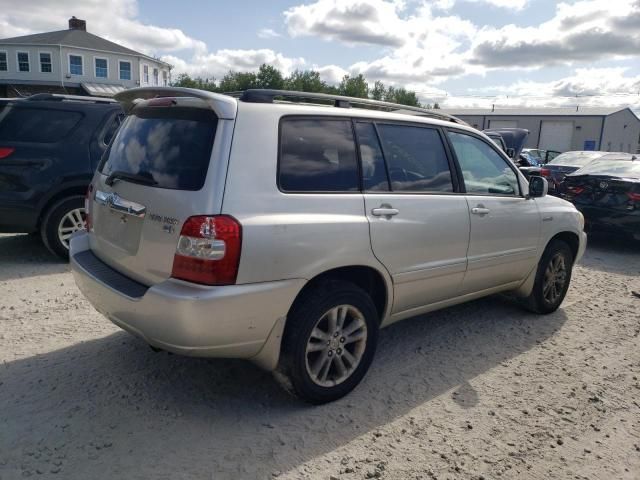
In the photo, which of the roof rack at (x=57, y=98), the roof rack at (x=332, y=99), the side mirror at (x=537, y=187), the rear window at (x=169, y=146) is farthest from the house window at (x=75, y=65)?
the side mirror at (x=537, y=187)

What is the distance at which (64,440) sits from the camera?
2895mm

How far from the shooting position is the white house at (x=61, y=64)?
42344 mm

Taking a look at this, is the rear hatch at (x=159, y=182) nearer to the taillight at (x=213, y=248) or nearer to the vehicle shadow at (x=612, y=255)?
the taillight at (x=213, y=248)

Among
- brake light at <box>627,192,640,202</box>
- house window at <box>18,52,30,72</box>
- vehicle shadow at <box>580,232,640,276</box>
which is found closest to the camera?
vehicle shadow at <box>580,232,640,276</box>

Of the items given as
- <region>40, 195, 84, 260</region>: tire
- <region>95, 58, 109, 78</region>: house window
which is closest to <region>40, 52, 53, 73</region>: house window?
<region>95, 58, 109, 78</region>: house window

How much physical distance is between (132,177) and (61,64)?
45.7 meters

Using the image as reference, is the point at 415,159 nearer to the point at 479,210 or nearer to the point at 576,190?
the point at 479,210

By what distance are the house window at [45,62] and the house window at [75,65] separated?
1553 mm

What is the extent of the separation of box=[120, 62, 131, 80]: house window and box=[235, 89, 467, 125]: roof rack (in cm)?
4604

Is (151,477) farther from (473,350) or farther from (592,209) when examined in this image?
(592,209)

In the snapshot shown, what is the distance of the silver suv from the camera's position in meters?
2.78

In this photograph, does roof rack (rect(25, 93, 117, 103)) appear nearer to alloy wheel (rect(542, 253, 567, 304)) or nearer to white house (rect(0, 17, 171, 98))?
alloy wheel (rect(542, 253, 567, 304))

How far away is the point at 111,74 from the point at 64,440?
46.9 metres

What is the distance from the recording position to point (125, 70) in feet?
148
